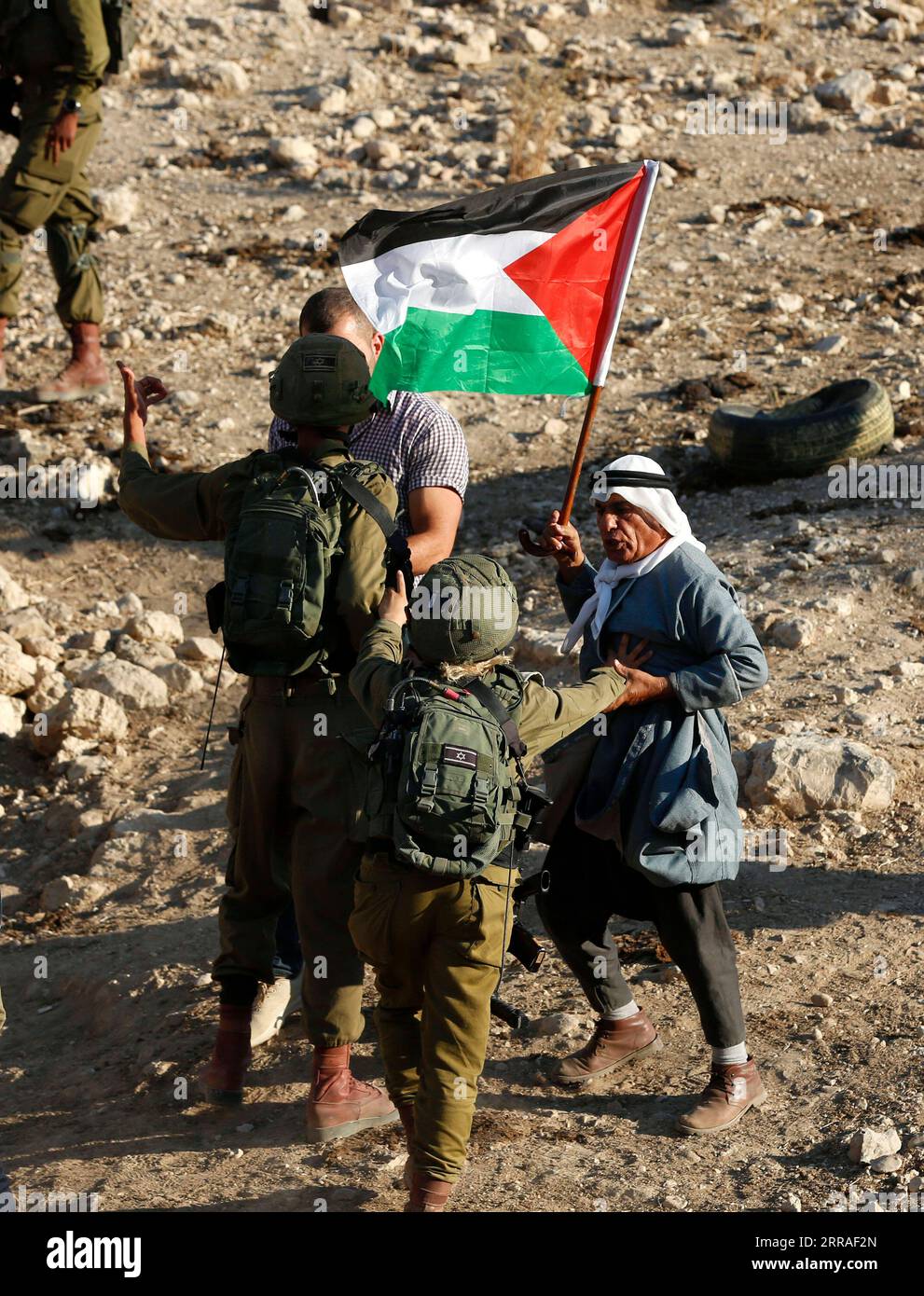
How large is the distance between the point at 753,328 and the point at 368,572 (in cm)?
668

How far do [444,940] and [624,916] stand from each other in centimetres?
81

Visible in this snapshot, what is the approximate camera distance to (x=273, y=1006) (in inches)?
189

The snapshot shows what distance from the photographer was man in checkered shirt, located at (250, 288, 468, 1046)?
4297 mm

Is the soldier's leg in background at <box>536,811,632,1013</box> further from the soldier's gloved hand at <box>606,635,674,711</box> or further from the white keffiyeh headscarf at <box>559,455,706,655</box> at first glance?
the white keffiyeh headscarf at <box>559,455,706,655</box>

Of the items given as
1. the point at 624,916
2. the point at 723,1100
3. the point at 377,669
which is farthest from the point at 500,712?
the point at 723,1100

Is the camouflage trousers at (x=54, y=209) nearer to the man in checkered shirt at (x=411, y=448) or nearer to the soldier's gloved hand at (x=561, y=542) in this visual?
the man in checkered shirt at (x=411, y=448)

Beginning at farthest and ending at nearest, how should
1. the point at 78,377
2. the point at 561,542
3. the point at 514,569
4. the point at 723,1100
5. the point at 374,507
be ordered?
the point at 78,377 < the point at 514,569 < the point at 561,542 < the point at 723,1100 < the point at 374,507

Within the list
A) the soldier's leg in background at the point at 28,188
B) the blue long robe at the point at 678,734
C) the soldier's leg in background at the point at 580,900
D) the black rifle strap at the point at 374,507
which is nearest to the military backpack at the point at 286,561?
the black rifle strap at the point at 374,507

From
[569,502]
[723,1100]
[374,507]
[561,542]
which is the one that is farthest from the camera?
[569,502]

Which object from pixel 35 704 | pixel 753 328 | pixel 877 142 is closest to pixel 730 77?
pixel 877 142

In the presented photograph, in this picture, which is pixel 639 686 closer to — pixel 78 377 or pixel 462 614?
pixel 462 614

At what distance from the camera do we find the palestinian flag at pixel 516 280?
4.87 metres

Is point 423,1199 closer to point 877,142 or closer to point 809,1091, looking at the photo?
point 809,1091

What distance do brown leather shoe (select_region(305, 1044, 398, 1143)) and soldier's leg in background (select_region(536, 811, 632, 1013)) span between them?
63 cm
